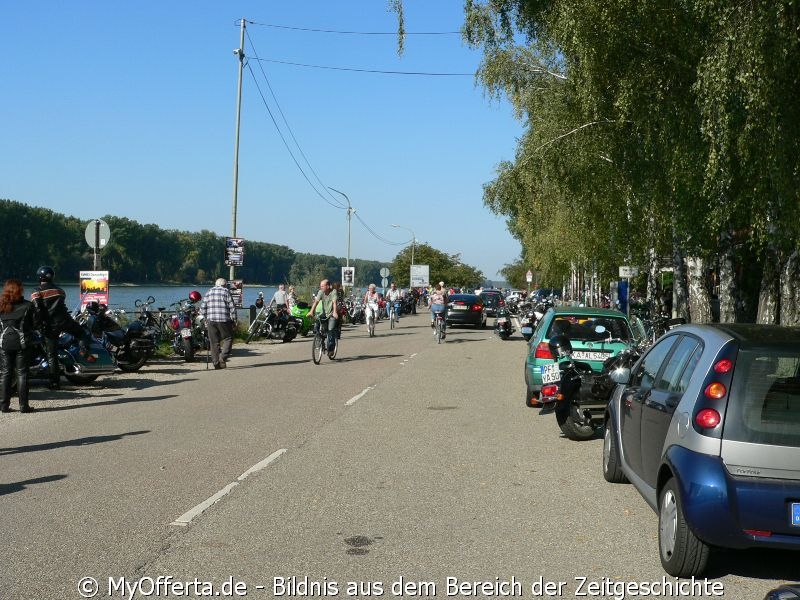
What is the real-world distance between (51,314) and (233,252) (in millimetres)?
15927

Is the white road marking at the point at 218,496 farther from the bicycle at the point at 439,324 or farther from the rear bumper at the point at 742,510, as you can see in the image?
the bicycle at the point at 439,324

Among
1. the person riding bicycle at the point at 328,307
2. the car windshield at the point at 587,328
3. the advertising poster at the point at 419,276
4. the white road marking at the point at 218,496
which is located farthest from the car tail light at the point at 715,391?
the advertising poster at the point at 419,276

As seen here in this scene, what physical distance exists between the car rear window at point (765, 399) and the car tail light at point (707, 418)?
0.18 ft

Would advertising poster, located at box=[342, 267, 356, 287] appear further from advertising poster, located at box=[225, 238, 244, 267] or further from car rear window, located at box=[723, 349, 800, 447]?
car rear window, located at box=[723, 349, 800, 447]

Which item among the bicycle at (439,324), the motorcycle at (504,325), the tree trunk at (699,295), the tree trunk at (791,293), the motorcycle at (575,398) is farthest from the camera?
the motorcycle at (504,325)

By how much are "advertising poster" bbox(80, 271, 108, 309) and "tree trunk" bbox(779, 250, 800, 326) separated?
42.1ft

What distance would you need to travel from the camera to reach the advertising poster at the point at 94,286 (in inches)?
742

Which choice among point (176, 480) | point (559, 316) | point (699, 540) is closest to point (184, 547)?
point (176, 480)

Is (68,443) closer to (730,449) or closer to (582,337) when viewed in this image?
(582,337)

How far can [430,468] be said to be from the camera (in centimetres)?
846

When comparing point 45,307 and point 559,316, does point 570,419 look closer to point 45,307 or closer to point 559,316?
point 559,316

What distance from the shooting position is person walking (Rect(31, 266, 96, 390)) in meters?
13.8

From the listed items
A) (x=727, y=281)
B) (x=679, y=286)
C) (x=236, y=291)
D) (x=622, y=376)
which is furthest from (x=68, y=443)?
(x=236, y=291)

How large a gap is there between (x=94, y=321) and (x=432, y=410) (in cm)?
723
